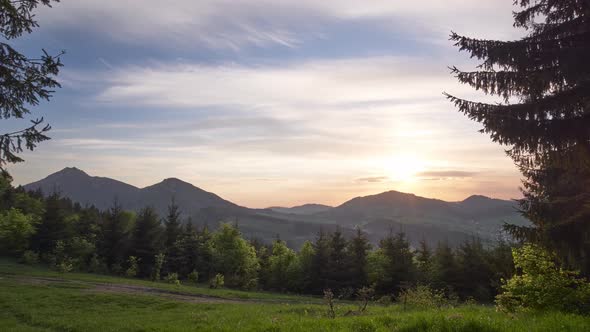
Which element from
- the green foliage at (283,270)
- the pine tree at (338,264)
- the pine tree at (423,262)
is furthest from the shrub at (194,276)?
the pine tree at (423,262)

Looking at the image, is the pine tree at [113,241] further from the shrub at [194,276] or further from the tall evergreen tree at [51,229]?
the shrub at [194,276]

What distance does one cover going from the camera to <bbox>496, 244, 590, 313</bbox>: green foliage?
41.3 ft

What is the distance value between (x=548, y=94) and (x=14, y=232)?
63851 millimetres

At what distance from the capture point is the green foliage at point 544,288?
12.6 meters

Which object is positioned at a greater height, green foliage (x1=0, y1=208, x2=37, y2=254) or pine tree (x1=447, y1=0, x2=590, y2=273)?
pine tree (x1=447, y1=0, x2=590, y2=273)

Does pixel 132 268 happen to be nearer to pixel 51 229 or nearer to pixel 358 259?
pixel 51 229

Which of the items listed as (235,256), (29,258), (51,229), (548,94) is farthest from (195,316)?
(51,229)

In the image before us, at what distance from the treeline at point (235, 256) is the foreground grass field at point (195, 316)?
1836 centimetres

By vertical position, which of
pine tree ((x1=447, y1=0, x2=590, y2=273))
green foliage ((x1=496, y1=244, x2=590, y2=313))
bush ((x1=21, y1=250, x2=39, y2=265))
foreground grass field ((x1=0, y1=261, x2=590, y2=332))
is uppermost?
pine tree ((x1=447, y1=0, x2=590, y2=273))

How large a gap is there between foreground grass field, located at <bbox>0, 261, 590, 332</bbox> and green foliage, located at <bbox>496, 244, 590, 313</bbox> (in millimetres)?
1005

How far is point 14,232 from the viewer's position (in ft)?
176

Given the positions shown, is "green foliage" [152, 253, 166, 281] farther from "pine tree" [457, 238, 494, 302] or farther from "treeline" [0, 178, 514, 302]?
"pine tree" [457, 238, 494, 302]

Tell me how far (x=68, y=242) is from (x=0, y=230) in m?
8.21

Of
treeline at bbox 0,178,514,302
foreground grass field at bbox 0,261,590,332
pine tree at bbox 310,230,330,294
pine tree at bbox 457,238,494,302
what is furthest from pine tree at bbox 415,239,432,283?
foreground grass field at bbox 0,261,590,332
